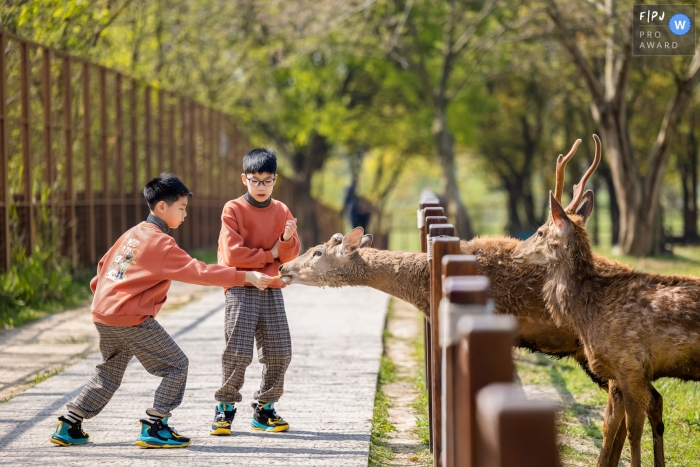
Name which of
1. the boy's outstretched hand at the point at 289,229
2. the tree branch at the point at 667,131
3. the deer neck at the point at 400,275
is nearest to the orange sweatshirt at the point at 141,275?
the boy's outstretched hand at the point at 289,229

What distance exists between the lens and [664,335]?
529 cm

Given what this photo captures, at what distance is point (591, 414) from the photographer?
24.4 ft

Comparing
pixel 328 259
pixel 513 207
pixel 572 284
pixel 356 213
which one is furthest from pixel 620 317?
pixel 513 207

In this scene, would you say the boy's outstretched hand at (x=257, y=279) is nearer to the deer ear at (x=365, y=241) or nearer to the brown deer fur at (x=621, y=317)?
the deer ear at (x=365, y=241)

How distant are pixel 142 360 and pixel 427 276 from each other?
1.90m

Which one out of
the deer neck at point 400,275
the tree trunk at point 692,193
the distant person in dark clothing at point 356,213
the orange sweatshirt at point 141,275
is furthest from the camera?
the tree trunk at point 692,193

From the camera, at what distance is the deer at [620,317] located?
530 centimetres

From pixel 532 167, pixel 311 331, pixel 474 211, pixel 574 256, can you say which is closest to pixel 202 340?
pixel 311 331

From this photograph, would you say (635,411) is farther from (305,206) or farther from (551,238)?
(305,206)

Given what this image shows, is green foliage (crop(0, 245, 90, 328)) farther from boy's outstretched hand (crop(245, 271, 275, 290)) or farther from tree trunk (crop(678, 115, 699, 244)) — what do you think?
tree trunk (crop(678, 115, 699, 244))

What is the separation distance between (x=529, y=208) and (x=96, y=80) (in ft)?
72.3

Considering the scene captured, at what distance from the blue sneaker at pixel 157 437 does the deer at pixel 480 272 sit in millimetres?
1177

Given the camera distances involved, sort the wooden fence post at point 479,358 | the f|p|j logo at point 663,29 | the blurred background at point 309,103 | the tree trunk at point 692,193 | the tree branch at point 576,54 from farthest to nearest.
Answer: the tree trunk at point 692,193 < the tree branch at point 576,54 < the f|p|j logo at point 663,29 < the blurred background at point 309,103 < the wooden fence post at point 479,358

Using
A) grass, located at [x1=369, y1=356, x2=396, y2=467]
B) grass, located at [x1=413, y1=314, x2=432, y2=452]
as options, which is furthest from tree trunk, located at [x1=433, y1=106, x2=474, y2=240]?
grass, located at [x1=369, y1=356, x2=396, y2=467]
